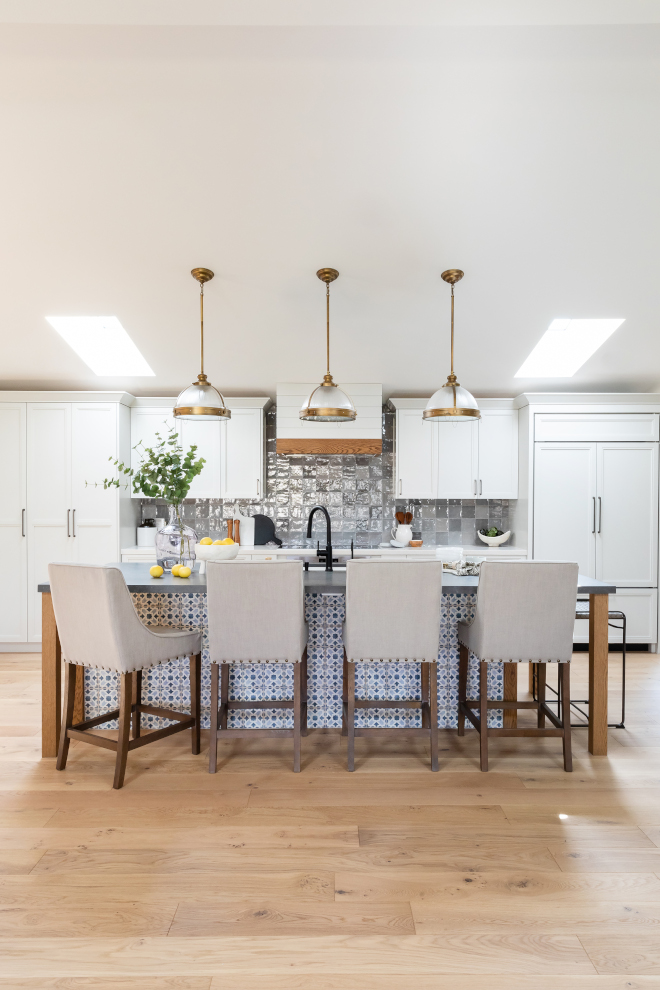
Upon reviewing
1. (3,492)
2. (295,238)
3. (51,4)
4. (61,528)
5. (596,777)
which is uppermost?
(51,4)

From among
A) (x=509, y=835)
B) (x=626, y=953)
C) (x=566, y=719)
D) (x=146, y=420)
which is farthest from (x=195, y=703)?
(x=146, y=420)

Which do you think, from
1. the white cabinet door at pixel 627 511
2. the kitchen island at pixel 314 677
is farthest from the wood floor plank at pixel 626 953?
the white cabinet door at pixel 627 511

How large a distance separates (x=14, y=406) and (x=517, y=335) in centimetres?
408

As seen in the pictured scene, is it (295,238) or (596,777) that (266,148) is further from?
(596,777)

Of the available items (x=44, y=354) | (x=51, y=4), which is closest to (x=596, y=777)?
(x=51, y=4)

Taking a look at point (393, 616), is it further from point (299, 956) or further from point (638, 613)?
point (638, 613)

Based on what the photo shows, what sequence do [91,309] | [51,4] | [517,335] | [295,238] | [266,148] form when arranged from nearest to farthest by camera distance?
1. [51,4]
2. [266,148]
3. [295,238]
4. [91,309]
5. [517,335]

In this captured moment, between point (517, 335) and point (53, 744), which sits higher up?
point (517, 335)

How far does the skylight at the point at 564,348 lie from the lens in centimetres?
458

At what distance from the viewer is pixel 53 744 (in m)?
2.92

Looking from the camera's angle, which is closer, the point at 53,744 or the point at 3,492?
the point at 53,744

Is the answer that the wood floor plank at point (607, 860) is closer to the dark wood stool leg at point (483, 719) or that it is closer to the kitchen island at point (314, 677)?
the dark wood stool leg at point (483, 719)

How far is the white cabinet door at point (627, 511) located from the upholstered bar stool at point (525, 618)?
2.52m

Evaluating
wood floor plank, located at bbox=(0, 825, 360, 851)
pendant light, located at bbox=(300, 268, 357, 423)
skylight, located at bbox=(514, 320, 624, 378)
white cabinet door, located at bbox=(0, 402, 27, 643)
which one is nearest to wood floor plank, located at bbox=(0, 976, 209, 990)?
wood floor plank, located at bbox=(0, 825, 360, 851)
